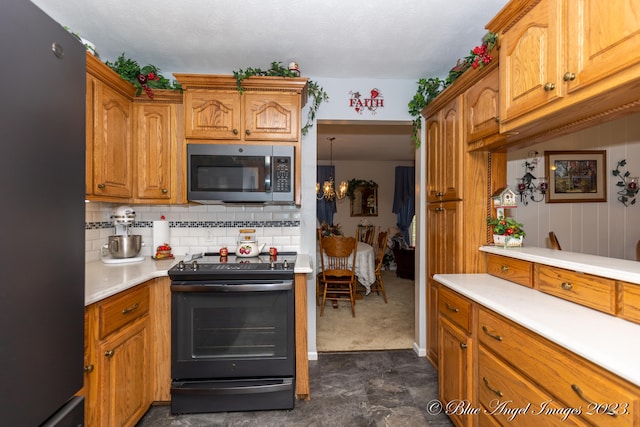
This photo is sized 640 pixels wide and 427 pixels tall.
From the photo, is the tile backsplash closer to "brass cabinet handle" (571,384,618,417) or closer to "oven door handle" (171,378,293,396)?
"oven door handle" (171,378,293,396)

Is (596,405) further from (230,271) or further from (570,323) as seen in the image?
(230,271)

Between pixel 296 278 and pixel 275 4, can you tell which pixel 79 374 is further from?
pixel 275 4

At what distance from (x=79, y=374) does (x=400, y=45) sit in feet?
8.04

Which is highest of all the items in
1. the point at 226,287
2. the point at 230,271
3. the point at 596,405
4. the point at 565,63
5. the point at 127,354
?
the point at 565,63

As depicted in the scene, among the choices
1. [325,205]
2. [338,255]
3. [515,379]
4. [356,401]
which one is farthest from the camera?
[325,205]

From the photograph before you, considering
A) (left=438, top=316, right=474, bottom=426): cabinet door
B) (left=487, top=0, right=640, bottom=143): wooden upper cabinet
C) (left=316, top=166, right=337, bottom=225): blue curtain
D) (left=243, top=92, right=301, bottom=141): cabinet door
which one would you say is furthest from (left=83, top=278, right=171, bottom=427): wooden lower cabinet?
(left=316, top=166, right=337, bottom=225): blue curtain

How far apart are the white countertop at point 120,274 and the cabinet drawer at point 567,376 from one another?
116cm

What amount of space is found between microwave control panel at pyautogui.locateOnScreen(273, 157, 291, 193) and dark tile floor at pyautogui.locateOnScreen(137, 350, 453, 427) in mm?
1499

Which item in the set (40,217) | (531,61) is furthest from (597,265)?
(40,217)

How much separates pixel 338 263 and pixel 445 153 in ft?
7.19

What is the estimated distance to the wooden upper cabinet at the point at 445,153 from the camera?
7.29 ft

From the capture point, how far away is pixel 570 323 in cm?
116

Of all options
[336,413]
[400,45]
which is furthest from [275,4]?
[336,413]

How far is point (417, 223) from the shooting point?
2902mm
